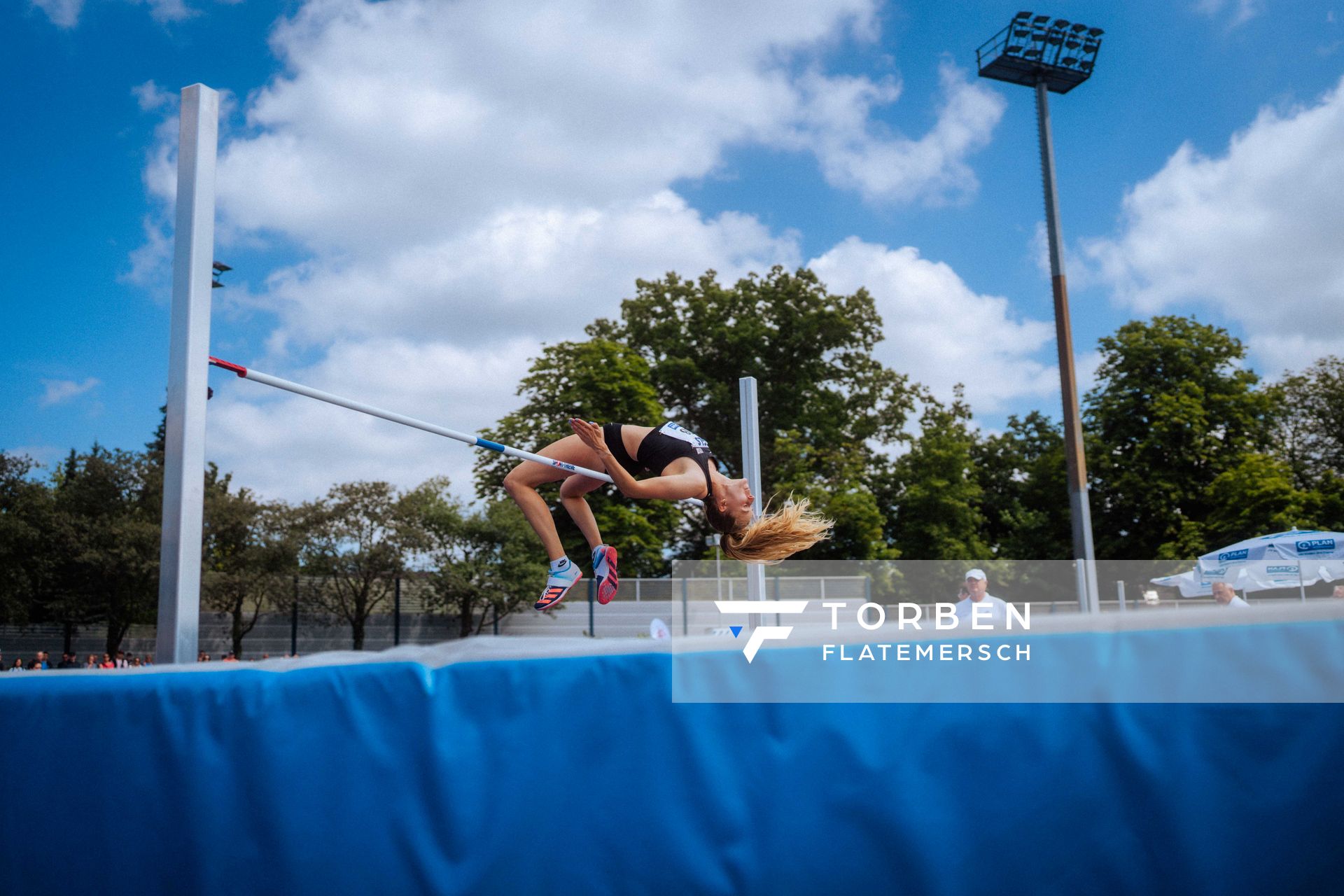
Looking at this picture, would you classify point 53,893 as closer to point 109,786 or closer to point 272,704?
point 109,786

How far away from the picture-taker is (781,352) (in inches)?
1314

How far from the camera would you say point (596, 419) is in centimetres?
2216

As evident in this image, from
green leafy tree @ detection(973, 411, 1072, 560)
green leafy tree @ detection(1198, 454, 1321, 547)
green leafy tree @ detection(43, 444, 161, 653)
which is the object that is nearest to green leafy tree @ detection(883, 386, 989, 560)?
green leafy tree @ detection(973, 411, 1072, 560)

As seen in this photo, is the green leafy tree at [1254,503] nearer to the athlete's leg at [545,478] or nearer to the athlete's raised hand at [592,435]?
the athlete's leg at [545,478]

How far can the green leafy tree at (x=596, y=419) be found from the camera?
74.0 feet

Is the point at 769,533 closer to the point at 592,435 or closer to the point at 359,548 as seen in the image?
the point at 592,435

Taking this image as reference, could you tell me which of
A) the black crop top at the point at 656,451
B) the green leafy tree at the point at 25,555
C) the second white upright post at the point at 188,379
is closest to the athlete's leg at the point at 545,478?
the black crop top at the point at 656,451

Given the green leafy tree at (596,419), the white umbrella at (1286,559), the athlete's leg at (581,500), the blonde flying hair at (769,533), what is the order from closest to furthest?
the blonde flying hair at (769,533) → the athlete's leg at (581,500) → the white umbrella at (1286,559) → the green leafy tree at (596,419)

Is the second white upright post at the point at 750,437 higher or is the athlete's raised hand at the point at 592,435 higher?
the second white upright post at the point at 750,437

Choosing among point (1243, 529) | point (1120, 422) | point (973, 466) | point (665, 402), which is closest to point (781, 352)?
point (665, 402)

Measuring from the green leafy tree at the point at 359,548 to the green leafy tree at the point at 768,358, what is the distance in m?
9.84

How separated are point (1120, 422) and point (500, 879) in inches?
1279

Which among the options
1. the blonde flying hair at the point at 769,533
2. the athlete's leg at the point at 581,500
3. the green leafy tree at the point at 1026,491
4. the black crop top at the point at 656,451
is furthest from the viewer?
the green leafy tree at the point at 1026,491

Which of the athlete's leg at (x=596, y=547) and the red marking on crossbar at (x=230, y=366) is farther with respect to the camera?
the athlete's leg at (x=596, y=547)
